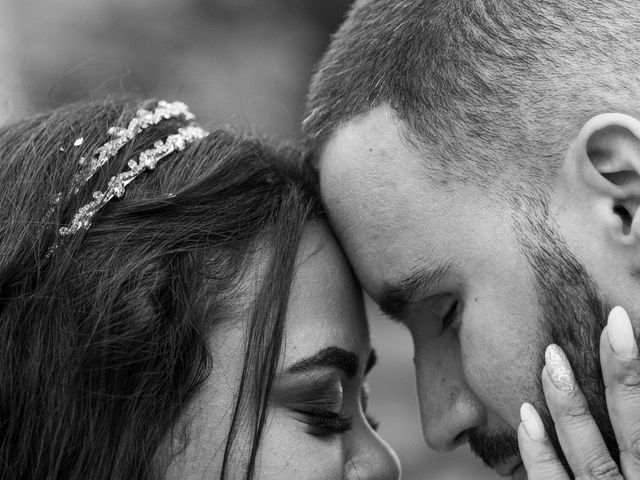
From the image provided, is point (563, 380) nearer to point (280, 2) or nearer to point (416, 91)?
point (416, 91)

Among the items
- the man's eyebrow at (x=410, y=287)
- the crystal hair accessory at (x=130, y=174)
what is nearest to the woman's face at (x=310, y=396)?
the man's eyebrow at (x=410, y=287)

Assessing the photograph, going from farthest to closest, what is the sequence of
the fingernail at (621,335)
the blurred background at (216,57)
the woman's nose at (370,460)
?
the blurred background at (216,57)
the woman's nose at (370,460)
the fingernail at (621,335)

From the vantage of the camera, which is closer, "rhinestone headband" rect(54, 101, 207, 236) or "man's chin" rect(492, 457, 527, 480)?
"rhinestone headband" rect(54, 101, 207, 236)

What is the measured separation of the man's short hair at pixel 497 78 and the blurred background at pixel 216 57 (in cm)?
302

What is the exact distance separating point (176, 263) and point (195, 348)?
230 millimetres

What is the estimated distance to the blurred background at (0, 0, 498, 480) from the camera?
18.7 ft

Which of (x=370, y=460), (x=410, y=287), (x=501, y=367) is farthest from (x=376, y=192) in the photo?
(x=370, y=460)

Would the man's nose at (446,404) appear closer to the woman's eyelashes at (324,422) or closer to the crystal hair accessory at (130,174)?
the woman's eyelashes at (324,422)

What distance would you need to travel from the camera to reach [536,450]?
228cm

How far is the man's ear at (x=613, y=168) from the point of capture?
A: 215cm

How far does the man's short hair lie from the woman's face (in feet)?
1.51

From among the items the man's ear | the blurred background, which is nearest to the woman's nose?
the man's ear

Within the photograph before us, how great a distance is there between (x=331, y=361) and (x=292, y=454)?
0.88 feet

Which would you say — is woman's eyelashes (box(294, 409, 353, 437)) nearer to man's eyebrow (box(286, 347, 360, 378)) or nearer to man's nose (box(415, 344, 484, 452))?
man's eyebrow (box(286, 347, 360, 378))
